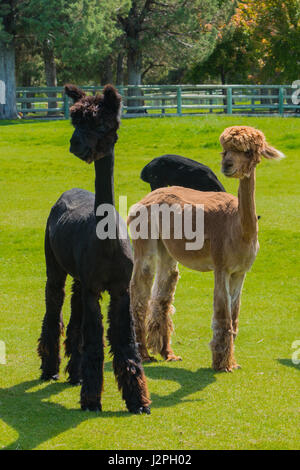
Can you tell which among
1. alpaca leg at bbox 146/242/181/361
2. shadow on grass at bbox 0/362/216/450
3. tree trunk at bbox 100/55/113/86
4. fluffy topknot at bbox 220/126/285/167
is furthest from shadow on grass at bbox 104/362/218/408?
tree trunk at bbox 100/55/113/86

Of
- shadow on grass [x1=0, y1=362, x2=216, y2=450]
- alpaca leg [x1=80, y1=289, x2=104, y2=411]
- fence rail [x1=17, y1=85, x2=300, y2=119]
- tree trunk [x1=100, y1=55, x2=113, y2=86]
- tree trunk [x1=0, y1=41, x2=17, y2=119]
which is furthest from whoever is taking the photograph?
tree trunk [x1=100, y1=55, x2=113, y2=86]

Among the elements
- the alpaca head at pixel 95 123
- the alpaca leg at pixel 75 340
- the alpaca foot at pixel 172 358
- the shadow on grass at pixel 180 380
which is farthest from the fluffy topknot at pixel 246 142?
the alpaca foot at pixel 172 358

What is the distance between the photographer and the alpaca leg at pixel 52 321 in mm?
8141

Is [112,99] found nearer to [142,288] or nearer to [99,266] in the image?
[99,266]

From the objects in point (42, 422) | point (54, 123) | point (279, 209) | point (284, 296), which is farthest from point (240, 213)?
point (54, 123)

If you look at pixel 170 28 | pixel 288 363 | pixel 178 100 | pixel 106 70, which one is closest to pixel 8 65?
pixel 178 100

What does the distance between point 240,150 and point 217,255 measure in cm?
122

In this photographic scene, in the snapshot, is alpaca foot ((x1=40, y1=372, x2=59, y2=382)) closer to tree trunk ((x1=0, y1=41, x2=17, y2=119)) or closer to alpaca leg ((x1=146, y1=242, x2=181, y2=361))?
alpaca leg ((x1=146, y1=242, x2=181, y2=361))

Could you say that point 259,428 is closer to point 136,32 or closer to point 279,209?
point 279,209

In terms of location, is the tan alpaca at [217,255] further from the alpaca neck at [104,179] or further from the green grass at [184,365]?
the alpaca neck at [104,179]

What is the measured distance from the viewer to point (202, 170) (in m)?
10.3

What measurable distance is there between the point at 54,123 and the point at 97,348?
2601 cm

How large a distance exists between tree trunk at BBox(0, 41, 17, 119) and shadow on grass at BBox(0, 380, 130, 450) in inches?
1108

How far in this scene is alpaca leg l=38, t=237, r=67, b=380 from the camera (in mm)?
8141
